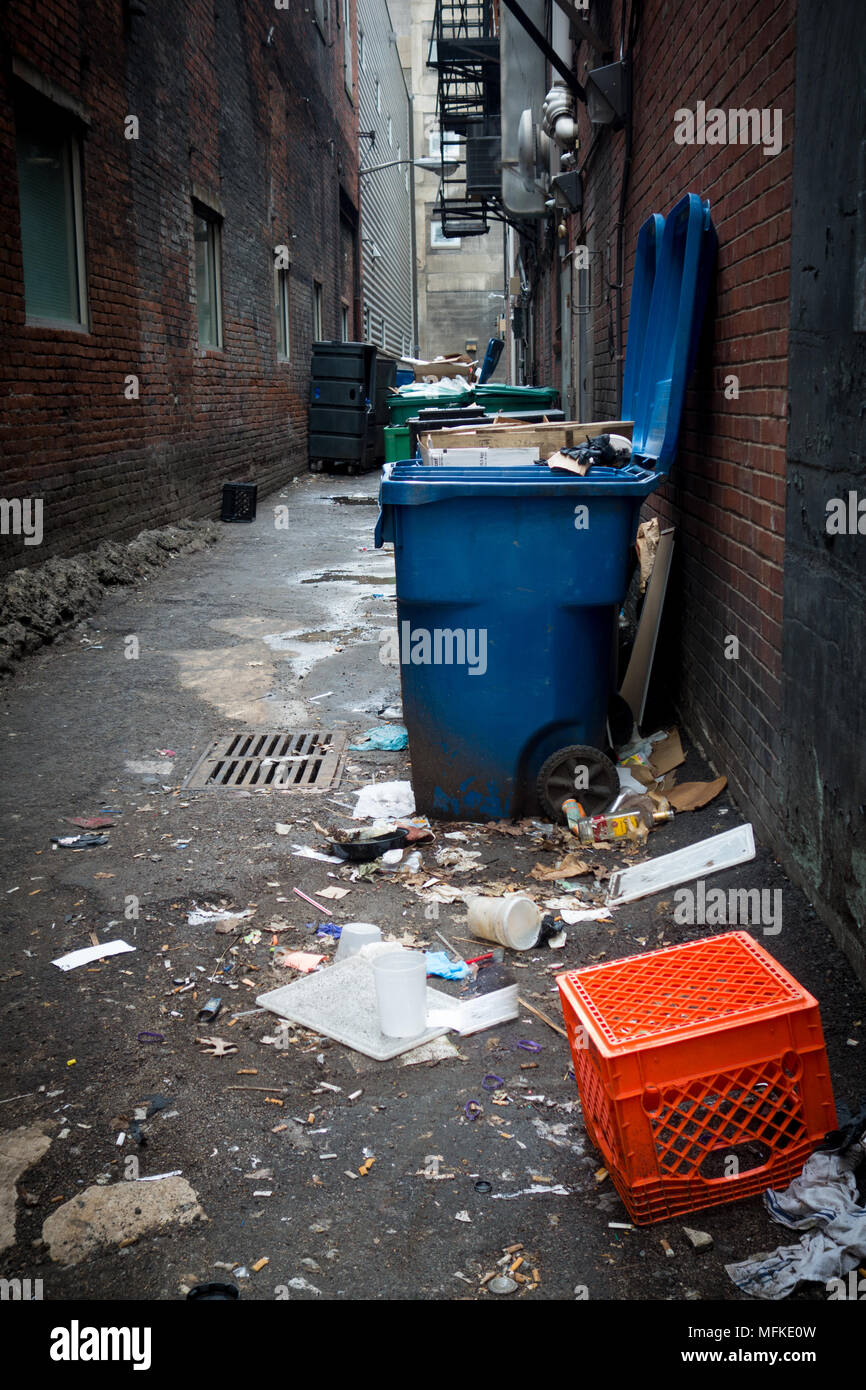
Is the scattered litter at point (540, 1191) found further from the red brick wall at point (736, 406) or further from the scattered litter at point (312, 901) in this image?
the red brick wall at point (736, 406)

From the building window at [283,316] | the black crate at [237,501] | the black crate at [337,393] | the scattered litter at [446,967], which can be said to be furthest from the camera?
the black crate at [337,393]

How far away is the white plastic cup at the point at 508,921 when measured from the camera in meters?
3.17

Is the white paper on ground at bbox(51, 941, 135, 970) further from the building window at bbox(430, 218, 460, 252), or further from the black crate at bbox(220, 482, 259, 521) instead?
the building window at bbox(430, 218, 460, 252)

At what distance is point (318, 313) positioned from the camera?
2028 cm

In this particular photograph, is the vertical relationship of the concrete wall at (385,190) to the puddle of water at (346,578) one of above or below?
above

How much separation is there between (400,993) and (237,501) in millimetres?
10631

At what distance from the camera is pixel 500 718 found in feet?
13.0

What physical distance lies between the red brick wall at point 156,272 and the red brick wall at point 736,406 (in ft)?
13.7

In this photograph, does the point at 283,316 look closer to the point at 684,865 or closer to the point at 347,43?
the point at 347,43

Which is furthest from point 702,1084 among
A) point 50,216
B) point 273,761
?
point 50,216

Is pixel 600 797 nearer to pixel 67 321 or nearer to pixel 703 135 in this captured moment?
pixel 703 135

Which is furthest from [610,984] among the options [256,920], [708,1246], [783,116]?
[783,116]
